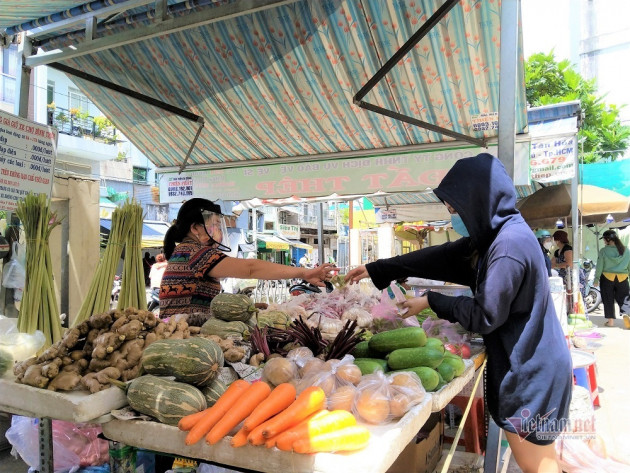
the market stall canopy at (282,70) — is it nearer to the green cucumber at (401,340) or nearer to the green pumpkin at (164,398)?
the green cucumber at (401,340)

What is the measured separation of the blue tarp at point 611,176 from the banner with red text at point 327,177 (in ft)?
25.1

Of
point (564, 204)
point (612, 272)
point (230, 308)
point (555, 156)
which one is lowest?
point (612, 272)

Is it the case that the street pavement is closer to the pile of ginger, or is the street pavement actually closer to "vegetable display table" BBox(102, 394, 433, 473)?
the pile of ginger

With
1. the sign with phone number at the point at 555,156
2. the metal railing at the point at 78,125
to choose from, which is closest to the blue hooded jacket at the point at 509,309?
the sign with phone number at the point at 555,156

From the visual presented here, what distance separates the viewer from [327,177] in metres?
5.93

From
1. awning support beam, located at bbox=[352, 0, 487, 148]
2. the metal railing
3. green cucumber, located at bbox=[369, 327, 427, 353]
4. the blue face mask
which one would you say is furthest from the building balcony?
green cucumber, located at bbox=[369, 327, 427, 353]

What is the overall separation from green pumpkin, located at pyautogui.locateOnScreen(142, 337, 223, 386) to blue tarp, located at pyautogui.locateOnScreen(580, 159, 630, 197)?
1186cm

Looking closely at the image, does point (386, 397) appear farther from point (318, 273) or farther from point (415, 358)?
point (318, 273)

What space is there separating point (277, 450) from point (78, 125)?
24089 mm

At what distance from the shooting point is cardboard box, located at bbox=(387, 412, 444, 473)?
90.0 inches

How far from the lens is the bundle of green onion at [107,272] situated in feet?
9.57

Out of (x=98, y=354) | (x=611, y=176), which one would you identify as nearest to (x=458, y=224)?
(x=98, y=354)

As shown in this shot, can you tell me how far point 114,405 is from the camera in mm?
1629

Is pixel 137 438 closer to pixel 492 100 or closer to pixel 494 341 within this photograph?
pixel 494 341
